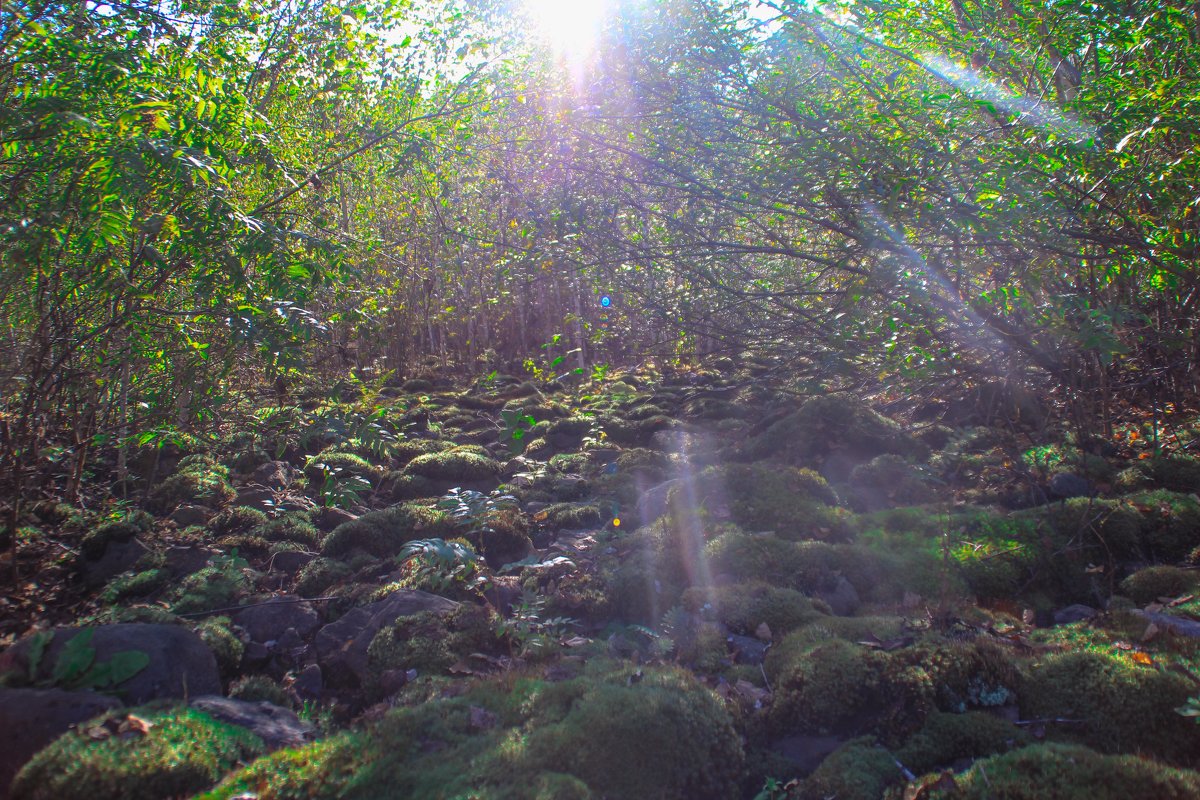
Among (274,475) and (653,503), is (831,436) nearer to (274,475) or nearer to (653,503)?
(653,503)

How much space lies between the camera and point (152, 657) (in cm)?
419

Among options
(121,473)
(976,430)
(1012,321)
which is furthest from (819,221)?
(121,473)

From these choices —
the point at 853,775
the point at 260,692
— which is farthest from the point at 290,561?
the point at 853,775

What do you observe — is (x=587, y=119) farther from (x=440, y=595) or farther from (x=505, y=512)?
(x=440, y=595)

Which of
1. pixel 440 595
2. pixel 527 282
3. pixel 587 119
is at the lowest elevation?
pixel 440 595

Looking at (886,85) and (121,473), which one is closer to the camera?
(886,85)

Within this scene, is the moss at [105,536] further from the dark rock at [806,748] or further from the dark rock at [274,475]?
the dark rock at [806,748]

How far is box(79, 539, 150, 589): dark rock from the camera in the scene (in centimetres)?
702

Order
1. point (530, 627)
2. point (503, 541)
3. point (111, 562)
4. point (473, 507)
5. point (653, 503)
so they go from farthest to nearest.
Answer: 1. point (653, 503)
2. point (503, 541)
3. point (111, 562)
4. point (473, 507)
5. point (530, 627)

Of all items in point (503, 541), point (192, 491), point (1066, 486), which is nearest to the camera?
point (503, 541)

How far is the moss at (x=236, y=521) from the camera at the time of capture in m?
8.48

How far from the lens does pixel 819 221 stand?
25.2 ft

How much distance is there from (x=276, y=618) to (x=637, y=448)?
20.8ft

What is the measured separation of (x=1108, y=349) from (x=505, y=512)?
521 cm
